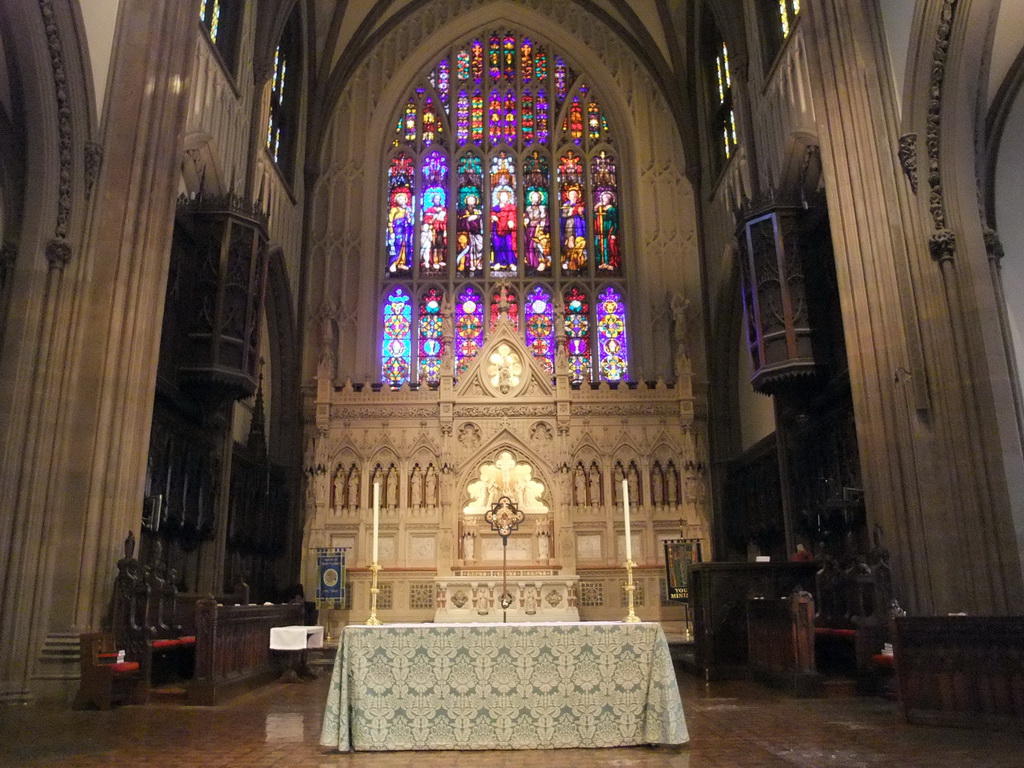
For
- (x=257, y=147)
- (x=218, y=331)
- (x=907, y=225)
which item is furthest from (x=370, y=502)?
(x=907, y=225)

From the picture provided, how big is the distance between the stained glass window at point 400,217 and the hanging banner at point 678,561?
394 inches

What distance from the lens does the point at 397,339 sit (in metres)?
21.1

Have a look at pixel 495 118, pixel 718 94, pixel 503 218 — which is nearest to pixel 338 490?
pixel 503 218

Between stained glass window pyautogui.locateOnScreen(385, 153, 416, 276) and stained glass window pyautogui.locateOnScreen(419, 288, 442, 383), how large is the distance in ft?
3.26

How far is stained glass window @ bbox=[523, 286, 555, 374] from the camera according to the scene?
819 inches

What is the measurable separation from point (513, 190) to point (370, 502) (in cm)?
925

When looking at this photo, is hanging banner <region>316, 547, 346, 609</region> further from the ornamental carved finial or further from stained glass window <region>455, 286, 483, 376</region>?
the ornamental carved finial

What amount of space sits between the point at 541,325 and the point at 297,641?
12.0m

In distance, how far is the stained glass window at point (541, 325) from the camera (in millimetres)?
20797

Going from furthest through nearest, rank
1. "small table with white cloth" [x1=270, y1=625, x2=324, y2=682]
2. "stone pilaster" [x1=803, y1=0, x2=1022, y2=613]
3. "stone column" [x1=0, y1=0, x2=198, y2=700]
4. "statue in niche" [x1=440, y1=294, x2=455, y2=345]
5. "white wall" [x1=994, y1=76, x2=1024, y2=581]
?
"statue in niche" [x1=440, y1=294, x2=455, y2=345], "white wall" [x1=994, y1=76, x2=1024, y2=581], "small table with white cloth" [x1=270, y1=625, x2=324, y2=682], "stone column" [x1=0, y1=0, x2=198, y2=700], "stone pilaster" [x1=803, y1=0, x2=1022, y2=613]

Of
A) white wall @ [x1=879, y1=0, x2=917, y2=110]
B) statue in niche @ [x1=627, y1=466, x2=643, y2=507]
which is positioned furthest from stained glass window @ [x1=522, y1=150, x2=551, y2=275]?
white wall @ [x1=879, y1=0, x2=917, y2=110]

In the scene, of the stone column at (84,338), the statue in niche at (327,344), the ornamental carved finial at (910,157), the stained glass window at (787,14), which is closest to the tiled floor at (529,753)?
the stone column at (84,338)

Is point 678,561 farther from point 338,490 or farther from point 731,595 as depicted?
point 338,490

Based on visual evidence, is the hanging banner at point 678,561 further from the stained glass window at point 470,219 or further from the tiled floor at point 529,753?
the stained glass window at point 470,219
